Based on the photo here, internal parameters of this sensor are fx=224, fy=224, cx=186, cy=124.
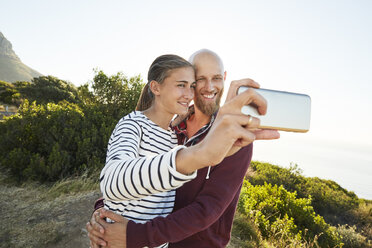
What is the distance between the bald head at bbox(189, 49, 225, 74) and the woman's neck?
686 mm

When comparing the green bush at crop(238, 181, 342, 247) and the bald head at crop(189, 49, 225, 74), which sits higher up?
the bald head at crop(189, 49, 225, 74)

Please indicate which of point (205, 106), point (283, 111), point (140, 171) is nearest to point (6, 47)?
point (205, 106)

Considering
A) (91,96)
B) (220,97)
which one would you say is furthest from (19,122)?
(220,97)

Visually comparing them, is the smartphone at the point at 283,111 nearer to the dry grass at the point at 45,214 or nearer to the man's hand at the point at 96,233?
the man's hand at the point at 96,233

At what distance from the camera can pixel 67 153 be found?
5.98 m

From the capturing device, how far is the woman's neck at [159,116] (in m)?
1.76

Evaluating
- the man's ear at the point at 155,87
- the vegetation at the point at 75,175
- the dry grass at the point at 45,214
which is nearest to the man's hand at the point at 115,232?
the man's ear at the point at 155,87

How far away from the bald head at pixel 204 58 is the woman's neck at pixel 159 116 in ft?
2.25

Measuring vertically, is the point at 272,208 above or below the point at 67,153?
below

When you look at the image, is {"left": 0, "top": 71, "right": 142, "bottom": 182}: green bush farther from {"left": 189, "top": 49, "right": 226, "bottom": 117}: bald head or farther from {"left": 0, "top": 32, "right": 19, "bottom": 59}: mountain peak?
{"left": 0, "top": 32, "right": 19, "bottom": 59}: mountain peak

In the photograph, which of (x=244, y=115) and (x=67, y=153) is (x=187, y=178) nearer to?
(x=244, y=115)

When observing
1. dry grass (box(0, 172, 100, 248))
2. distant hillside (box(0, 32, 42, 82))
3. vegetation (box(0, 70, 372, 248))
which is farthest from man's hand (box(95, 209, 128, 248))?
distant hillside (box(0, 32, 42, 82))

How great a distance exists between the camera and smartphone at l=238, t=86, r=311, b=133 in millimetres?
745

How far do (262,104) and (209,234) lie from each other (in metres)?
1.27
